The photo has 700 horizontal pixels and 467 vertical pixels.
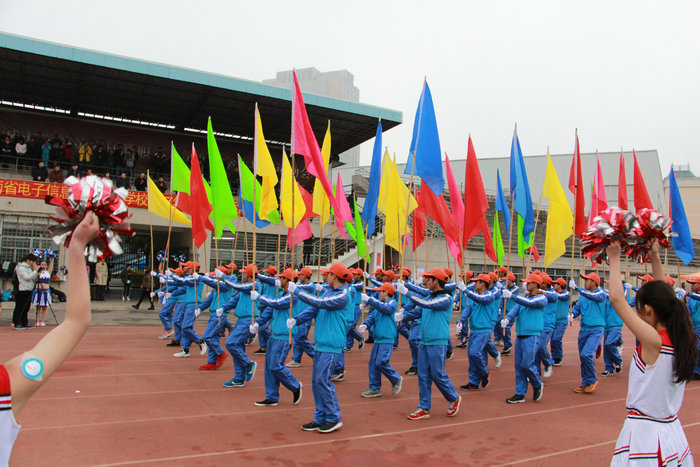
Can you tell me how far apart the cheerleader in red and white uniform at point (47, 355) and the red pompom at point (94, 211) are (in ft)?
0.32

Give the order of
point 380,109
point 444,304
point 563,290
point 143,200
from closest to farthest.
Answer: point 444,304 → point 563,290 → point 143,200 → point 380,109

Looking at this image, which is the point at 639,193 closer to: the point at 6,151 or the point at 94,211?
the point at 94,211

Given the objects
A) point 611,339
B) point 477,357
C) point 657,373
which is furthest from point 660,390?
point 611,339

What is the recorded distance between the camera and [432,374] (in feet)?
22.5

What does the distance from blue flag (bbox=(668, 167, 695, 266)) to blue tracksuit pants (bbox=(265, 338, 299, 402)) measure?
7819 millimetres

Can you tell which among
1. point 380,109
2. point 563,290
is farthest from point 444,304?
point 380,109

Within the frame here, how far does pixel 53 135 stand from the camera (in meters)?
25.4

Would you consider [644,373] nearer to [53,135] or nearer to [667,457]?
[667,457]

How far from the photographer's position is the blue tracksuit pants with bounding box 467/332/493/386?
8594mm

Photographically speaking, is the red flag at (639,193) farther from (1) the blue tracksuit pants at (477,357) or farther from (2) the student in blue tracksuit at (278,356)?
(2) the student in blue tracksuit at (278,356)

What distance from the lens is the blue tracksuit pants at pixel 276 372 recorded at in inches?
280

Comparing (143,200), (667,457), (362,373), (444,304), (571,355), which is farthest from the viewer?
(143,200)

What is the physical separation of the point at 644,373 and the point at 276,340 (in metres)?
5.18

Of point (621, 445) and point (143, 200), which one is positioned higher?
point (143, 200)
